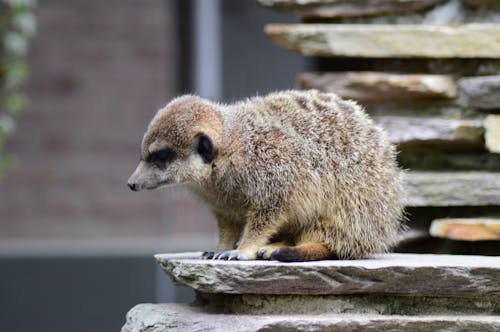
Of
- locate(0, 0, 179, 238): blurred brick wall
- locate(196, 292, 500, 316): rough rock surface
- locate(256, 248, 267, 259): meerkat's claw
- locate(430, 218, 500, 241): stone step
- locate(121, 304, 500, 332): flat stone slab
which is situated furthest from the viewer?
locate(0, 0, 179, 238): blurred brick wall

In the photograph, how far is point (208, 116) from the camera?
3.58 meters

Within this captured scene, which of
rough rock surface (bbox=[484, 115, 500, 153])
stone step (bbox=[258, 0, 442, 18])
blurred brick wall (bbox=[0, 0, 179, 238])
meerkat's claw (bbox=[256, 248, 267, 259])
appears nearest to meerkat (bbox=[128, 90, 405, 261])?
meerkat's claw (bbox=[256, 248, 267, 259])

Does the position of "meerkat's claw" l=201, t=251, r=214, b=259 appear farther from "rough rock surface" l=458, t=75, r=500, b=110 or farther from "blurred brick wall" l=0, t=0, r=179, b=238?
"blurred brick wall" l=0, t=0, r=179, b=238

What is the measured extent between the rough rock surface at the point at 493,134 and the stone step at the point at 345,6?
58 cm

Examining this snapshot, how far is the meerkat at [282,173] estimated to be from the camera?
350 centimetres

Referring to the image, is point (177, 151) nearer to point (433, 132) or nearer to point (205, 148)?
point (205, 148)

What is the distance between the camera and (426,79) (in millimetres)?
4074

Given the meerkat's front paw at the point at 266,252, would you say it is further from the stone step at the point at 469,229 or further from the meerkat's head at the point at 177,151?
the stone step at the point at 469,229

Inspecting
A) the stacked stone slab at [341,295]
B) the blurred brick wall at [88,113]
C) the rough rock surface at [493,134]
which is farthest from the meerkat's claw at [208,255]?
the blurred brick wall at [88,113]

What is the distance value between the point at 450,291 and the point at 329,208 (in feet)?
1.71

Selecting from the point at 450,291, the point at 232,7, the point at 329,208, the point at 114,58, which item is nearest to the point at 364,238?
the point at 329,208

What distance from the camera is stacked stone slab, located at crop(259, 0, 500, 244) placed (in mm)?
4012

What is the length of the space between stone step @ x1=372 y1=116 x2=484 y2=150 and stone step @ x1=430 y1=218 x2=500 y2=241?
1.03 feet

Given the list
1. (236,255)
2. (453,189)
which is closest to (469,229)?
(453,189)
